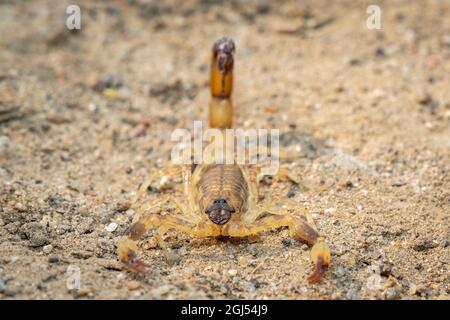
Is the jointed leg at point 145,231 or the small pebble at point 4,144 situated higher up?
the small pebble at point 4,144

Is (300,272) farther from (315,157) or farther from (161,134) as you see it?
(161,134)

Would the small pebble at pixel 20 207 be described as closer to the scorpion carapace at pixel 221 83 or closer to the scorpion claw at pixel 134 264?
the scorpion claw at pixel 134 264

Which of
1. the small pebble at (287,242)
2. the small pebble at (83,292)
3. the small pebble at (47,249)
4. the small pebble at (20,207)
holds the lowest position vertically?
the small pebble at (83,292)

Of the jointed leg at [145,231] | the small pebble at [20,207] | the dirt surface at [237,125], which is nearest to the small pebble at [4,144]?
the dirt surface at [237,125]

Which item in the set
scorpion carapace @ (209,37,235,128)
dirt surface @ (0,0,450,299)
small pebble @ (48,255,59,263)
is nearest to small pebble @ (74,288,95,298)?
dirt surface @ (0,0,450,299)

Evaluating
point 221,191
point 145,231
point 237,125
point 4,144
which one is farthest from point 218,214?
point 4,144

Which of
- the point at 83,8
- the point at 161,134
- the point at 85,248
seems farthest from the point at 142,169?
the point at 83,8
